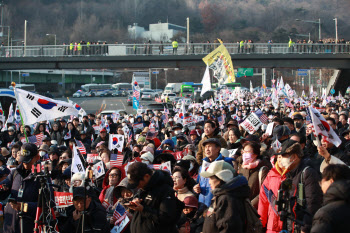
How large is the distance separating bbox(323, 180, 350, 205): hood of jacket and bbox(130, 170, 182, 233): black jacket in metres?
1.67

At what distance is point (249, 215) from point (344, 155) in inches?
121

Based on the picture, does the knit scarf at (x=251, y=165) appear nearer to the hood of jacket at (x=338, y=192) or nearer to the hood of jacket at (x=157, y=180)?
the hood of jacket at (x=157, y=180)

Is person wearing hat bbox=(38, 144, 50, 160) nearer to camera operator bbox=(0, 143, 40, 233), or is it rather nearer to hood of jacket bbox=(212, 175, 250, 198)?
camera operator bbox=(0, 143, 40, 233)

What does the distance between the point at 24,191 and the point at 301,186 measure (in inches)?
135

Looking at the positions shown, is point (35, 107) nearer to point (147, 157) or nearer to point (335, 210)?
point (147, 157)

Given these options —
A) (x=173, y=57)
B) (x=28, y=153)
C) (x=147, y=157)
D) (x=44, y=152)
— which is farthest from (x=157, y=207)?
(x=173, y=57)

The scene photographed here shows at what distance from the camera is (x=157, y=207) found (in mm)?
5520

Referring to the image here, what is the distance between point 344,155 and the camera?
7.88 m

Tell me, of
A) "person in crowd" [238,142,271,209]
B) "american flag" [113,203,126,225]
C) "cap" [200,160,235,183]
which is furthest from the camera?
"person in crowd" [238,142,271,209]

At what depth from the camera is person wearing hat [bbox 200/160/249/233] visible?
5.16m

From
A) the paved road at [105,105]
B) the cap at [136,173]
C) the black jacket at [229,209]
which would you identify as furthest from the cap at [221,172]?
the paved road at [105,105]

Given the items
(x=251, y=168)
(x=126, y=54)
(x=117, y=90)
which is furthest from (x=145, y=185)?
(x=117, y=90)

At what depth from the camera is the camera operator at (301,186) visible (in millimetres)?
5555

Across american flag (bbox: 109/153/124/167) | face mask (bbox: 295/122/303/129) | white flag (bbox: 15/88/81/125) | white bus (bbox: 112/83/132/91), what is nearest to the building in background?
white bus (bbox: 112/83/132/91)
